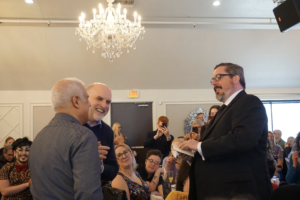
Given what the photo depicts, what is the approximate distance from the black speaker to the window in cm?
615

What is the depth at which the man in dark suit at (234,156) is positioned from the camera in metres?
1.79

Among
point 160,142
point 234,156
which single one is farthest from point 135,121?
point 234,156

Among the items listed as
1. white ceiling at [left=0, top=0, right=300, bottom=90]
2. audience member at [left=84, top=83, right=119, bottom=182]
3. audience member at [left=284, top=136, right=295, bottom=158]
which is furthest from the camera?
audience member at [left=284, top=136, right=295, bottom=158]

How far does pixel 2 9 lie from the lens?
548cm

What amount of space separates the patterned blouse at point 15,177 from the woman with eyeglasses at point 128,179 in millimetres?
1073

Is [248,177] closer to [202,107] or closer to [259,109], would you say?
[259,109]

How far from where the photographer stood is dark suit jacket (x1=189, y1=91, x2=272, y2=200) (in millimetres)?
1790

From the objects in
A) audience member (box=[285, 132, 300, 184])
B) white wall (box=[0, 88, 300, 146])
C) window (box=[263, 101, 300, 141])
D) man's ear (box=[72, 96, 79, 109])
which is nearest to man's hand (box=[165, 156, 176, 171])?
audience member (box=[285, 132, 300, 184])

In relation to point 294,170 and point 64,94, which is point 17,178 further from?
point 294,170

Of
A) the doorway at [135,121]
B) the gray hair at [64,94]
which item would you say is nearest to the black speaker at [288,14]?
the gray hair at [64,94]

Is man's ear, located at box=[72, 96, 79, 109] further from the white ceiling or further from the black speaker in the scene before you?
the white ceiling

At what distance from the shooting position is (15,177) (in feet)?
10.6

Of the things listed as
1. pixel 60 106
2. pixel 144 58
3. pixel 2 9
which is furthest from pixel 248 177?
pixel 144 58

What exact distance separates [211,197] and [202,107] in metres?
6.51
